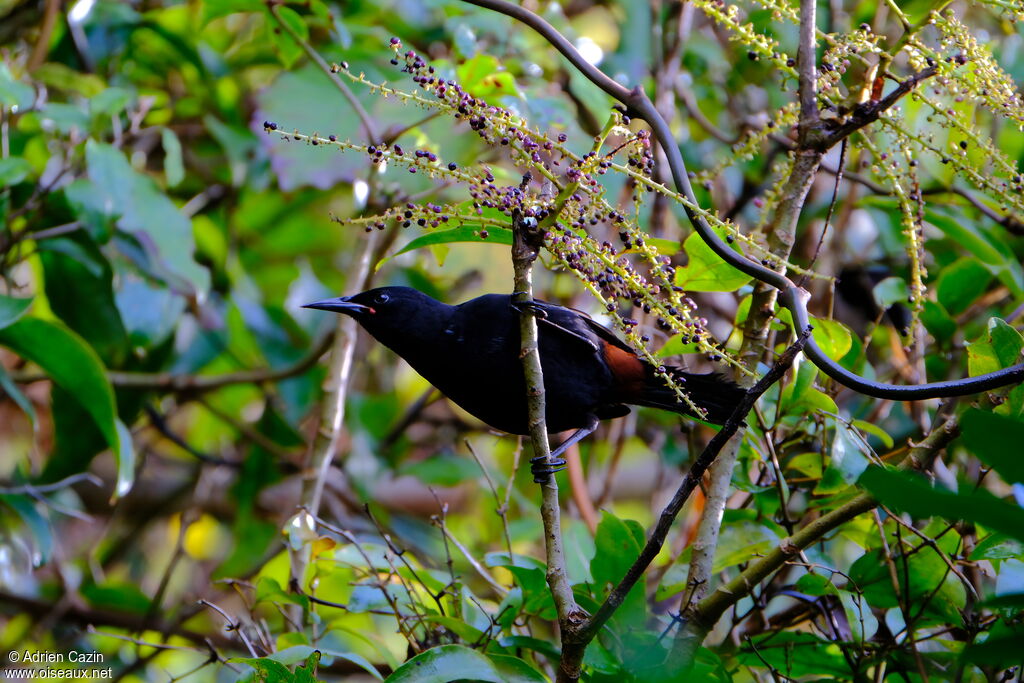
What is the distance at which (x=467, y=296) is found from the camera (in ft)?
15.2

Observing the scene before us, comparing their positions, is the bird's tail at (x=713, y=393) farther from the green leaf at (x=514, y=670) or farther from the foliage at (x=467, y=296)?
the green leaf at (x=514, y=670)

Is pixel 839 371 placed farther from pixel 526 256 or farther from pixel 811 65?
pixel 811 65

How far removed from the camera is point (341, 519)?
3889mm

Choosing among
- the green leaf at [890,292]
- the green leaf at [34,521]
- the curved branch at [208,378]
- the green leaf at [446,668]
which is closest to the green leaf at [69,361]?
the green leaf at [34,521]

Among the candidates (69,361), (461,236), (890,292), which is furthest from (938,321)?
(69,361)

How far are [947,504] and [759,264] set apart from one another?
2.69ft

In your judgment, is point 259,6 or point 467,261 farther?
point 467,261

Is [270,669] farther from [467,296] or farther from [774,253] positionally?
[467,296]

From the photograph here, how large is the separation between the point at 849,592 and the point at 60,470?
277 centimetres

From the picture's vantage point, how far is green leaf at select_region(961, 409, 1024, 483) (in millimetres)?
992

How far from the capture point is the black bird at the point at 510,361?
8.27ft

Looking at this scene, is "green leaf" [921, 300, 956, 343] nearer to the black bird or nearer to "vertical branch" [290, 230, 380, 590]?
the black bird

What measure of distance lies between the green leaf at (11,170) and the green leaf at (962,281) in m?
2.64

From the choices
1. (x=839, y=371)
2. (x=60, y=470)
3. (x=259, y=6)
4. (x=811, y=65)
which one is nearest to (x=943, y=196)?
(x=811, y=65)
